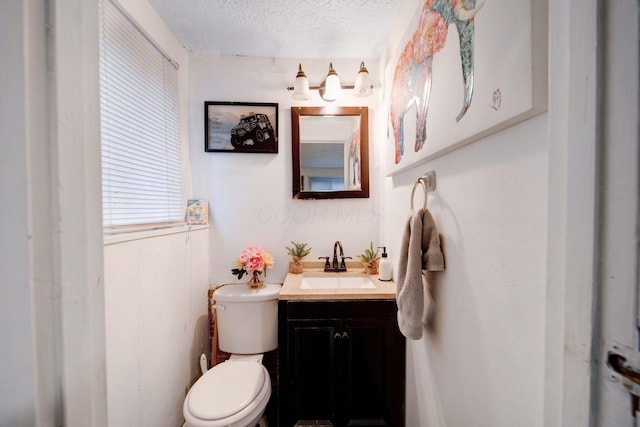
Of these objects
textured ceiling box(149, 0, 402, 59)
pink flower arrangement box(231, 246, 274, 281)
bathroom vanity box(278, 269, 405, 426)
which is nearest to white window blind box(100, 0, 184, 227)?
textured ceiling box(149, 0, 402, 59)

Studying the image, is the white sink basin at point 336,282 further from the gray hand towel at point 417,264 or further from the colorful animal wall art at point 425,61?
the colorful animal wall art at point 425,61

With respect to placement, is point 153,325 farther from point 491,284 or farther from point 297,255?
point 491,284

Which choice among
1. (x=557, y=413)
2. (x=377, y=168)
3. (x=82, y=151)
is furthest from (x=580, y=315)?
(x=377, y=168)

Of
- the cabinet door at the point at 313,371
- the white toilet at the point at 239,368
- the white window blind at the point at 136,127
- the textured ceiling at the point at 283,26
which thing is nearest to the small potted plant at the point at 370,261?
the cabinet door at the point at 313,371

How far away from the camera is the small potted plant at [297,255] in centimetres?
169

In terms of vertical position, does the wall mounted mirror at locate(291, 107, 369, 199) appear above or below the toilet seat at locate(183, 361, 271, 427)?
above

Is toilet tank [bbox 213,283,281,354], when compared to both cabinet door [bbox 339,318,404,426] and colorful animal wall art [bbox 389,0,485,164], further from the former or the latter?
colorful animal wall art [bbox 389,0,485,164]

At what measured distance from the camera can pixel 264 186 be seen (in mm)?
1743

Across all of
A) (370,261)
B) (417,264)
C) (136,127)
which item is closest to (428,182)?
(417,264)

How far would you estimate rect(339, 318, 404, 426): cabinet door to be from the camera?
1252 mm

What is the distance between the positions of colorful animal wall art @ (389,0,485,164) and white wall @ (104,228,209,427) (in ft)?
4.19

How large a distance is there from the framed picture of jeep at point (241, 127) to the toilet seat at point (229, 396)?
1370 millimetres

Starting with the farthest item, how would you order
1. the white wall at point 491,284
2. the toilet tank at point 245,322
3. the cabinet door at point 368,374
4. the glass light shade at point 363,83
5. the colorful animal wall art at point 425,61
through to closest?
the glass light shade at point 363,83 < the toilet tank at point 245,322 < the cabinet door at point 368,374 < the colorful animal wall art at point 425,61 < the white wall at point 491,284

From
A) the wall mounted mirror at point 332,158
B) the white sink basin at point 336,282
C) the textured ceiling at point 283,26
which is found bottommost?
the white sink basin at point 336,282
